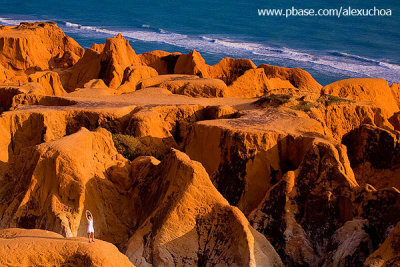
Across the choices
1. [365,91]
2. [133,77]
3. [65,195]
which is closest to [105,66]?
[133,77]

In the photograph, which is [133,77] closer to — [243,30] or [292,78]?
[292,78]

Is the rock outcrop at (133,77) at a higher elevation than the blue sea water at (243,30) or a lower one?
higher

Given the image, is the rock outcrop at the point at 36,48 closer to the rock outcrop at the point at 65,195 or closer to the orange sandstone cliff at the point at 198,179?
the orange sandstone cliff at the point at 198,179

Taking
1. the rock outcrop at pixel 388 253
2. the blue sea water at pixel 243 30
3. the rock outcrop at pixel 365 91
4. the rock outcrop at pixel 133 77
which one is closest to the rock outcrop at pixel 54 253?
the rock outcrop at pixel 388 253

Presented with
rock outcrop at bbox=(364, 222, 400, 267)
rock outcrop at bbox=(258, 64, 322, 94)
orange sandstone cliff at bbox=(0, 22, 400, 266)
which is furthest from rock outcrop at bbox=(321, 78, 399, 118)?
rock outcrop at bbox=(364, 222, 400, 267)

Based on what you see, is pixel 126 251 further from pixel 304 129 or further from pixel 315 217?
pixel 304 129

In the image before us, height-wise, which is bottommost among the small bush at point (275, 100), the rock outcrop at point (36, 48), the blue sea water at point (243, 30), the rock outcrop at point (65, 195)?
the blue sea water at point (243, 30)

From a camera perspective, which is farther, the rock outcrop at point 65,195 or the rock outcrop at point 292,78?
the rock outcrop at point 292,78

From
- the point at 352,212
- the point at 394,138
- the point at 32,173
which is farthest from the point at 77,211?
the point at 394,138

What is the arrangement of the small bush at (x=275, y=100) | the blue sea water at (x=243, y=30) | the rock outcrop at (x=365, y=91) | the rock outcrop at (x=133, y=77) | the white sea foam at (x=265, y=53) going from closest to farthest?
the small bush at (x=275, y=100) → the rock outcrop at (x=365, y=91) → the rock outcrop at (x=133, y=77) → the white sea foam at (x=265, y=53) → the blue sea water at (x=243, y=30)
